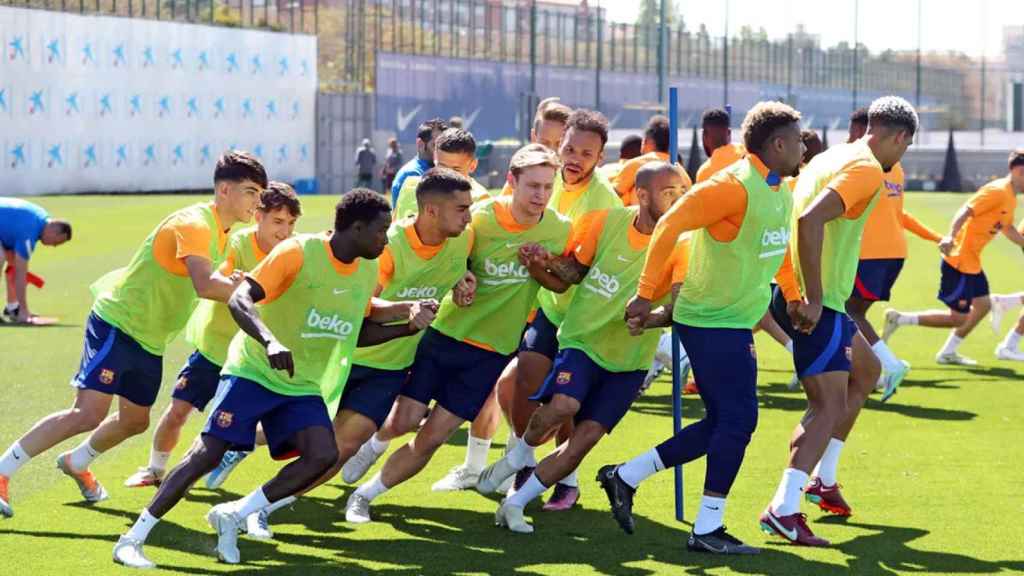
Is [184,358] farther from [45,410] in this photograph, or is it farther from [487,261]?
[487,261]

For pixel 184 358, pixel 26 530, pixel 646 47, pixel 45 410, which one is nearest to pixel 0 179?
pixel 184 358

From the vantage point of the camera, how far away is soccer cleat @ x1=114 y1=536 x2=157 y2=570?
702cm

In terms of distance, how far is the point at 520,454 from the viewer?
26.9 ft

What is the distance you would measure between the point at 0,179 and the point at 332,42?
38026 mm

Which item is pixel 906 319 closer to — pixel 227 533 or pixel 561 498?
pixel 561 498

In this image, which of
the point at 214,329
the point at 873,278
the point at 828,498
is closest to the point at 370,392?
the point at 214,329

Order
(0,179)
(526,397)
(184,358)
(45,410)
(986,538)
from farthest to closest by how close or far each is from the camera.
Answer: (0,179), (184,358), (45,410), (526,397), (986,538)

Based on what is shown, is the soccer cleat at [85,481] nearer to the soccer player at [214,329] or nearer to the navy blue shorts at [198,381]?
the soccer player at [214,329]

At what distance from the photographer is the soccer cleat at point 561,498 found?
28.3 feet

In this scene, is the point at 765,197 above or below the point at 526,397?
above

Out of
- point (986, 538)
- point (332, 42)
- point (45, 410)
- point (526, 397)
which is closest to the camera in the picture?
point (986, 538)

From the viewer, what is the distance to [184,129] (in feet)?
169

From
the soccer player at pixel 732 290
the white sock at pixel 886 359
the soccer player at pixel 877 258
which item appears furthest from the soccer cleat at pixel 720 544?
the soccer player at pixel 877 258

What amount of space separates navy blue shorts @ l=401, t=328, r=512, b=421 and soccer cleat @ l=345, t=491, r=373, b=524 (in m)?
0.57
